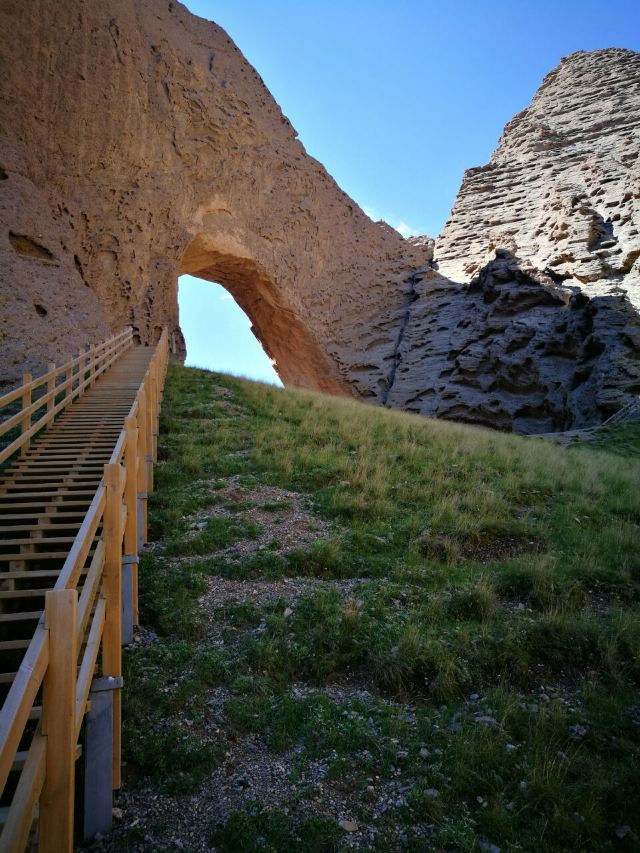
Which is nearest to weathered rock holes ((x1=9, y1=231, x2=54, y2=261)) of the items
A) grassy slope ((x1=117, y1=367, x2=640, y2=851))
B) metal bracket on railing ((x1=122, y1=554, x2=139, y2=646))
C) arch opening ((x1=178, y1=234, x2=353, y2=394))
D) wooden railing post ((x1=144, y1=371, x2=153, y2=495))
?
arch opening ((x1=178, y1=234, x2=353, y2=394))

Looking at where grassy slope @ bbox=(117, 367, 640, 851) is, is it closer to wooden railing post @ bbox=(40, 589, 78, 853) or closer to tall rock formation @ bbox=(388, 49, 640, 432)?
wooden railing post @ bbox=(40, 589, 78, 853)

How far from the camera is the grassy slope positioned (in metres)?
3.88

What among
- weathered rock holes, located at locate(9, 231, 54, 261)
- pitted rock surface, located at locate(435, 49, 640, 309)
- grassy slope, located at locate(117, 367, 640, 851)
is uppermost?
pitted rock surface, located at locate(435, 49, 640, 309)

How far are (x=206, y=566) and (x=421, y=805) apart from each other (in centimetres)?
413

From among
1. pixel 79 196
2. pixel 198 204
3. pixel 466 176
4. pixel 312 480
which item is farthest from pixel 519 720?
pixel 466 176

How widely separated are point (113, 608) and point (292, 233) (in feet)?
101

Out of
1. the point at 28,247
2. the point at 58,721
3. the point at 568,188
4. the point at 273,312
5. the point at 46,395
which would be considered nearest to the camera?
the point at 58,721

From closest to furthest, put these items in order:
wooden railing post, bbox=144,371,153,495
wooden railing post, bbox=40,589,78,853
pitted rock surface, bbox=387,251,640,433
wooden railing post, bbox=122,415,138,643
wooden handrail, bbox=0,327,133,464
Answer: wooden railing post, bbox=40,589,78,853
wooden railing post, bbox=122,415,138,643
wooden handrail, bbox=0,327,133,464
wooden railing post, bbox=144,371,153,495
pitted rock surface, bbox=387,251,640,433

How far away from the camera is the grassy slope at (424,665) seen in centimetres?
388

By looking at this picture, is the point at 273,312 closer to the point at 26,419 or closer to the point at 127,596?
the point at 26,419

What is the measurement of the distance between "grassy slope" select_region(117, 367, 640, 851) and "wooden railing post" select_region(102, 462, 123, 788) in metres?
0.39

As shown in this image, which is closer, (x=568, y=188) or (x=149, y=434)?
(x=149, y=434)

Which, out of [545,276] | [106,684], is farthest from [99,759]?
[545,276]

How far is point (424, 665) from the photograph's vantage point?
17.7 ft
